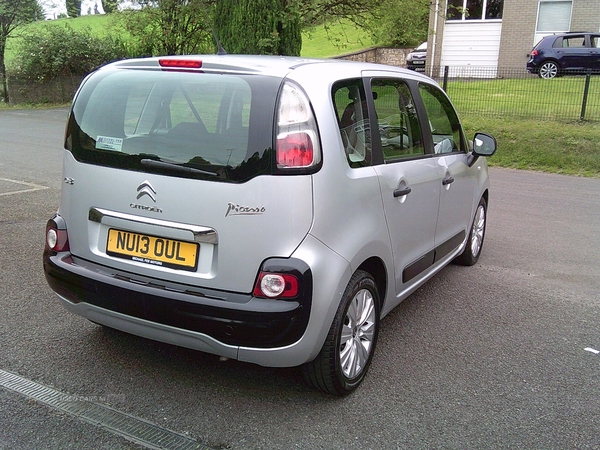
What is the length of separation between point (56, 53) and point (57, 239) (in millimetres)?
23947

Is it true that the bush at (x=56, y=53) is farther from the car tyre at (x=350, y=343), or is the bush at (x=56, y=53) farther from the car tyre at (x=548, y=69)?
the car tyre at (x=350, y=343)

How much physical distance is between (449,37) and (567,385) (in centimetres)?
2356

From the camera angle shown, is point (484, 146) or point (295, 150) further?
point (484, 146)

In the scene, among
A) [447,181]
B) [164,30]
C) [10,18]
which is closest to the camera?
[447,181]

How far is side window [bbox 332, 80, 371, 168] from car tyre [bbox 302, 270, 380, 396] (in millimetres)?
668

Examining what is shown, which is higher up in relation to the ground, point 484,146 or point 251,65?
point 251,65

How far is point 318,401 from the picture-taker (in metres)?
3.28

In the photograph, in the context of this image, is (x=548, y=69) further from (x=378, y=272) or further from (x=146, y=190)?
(x=146, y=190)

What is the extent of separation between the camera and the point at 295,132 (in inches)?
115

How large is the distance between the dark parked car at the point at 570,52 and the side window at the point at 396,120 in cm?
1800

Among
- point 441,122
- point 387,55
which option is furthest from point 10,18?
point 441,122

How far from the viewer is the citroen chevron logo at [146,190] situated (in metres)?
3.04

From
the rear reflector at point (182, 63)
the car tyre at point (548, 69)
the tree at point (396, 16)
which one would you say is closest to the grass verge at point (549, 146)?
the tree at point (396, 16)

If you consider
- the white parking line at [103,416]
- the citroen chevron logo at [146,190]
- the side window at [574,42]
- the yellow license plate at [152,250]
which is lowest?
the white parking line at [103,416]
